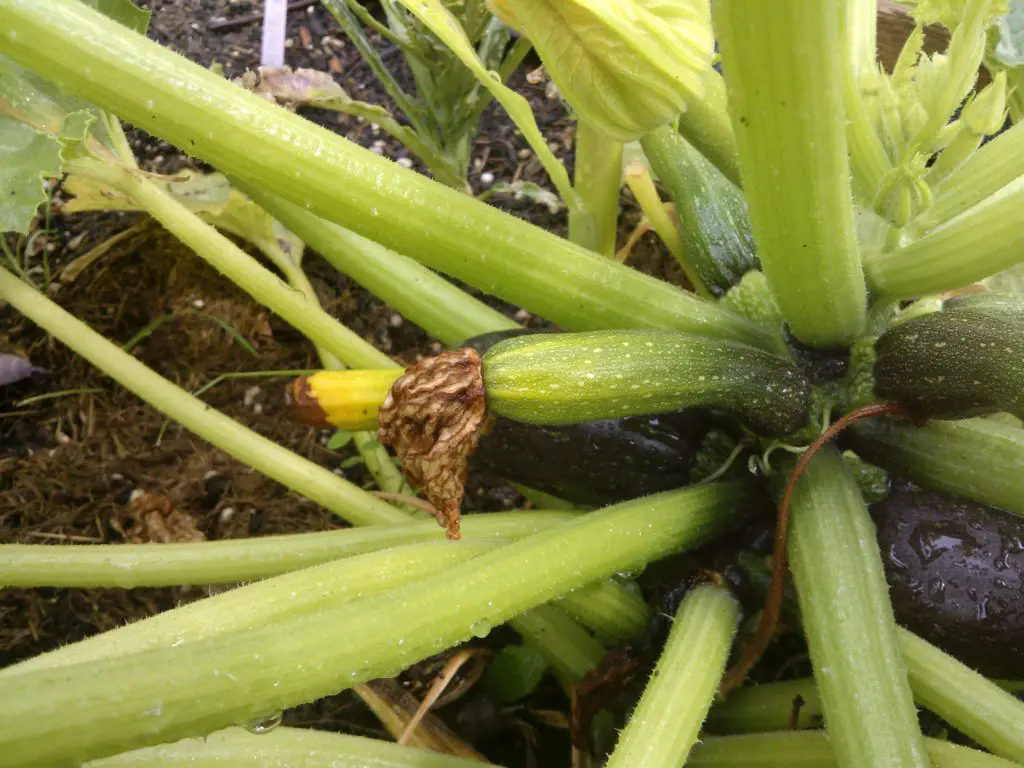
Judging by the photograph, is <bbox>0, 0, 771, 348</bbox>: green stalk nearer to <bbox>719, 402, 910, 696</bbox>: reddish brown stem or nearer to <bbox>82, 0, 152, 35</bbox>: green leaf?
<bbox>719, 402, 910, 696</bbox>: reddish brown stem

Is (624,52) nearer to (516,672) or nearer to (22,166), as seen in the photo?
(22,166)

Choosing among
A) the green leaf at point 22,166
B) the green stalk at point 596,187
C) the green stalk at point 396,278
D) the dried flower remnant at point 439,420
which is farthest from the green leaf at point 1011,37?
the green leaf at point 22,166

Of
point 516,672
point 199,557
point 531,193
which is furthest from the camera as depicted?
point 531,193

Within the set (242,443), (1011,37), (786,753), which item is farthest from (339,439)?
(1011,37)

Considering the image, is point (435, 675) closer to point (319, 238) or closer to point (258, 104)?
point (319, 238)

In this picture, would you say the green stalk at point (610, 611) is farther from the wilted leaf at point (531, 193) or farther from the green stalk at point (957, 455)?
the wilted leaf at point (531, 193)

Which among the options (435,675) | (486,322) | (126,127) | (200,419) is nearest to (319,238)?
(486,322)

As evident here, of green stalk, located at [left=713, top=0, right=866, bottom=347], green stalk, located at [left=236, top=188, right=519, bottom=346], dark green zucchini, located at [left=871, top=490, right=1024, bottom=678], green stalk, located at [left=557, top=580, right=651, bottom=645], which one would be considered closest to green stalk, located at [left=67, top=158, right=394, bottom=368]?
green stalk, located at [left=236, top=188, right=519, bottom=346]
